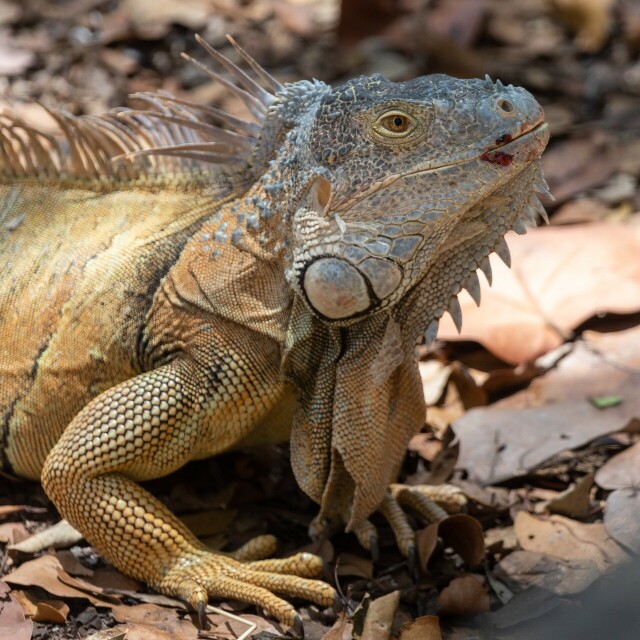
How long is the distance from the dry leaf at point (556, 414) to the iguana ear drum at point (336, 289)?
1.79 m

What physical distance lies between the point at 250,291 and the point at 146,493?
1027 millimetres

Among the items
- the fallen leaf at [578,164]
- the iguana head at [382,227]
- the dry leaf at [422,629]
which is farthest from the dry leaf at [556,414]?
the fallen leaf at [578,164]

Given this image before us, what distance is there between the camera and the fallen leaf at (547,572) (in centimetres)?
429

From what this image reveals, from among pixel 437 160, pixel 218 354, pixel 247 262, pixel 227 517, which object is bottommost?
pixel 227 517

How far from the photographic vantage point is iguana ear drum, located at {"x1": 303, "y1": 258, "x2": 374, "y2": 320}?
→ 12.7ft

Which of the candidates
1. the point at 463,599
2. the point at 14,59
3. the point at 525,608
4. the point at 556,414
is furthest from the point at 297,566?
the point at 14,59

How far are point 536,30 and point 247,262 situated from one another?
21.3ft

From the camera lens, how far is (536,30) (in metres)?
9.68

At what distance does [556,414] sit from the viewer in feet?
18.3

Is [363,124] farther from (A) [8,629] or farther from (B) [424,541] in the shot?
(A) [8,629]

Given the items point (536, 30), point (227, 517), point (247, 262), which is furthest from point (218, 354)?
point (536, 30)

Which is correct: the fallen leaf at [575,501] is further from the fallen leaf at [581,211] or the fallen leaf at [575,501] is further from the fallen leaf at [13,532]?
the fallen leaf at [581,211]

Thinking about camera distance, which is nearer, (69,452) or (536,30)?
(69,452)

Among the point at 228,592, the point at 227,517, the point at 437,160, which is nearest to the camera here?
the point at 437,160
